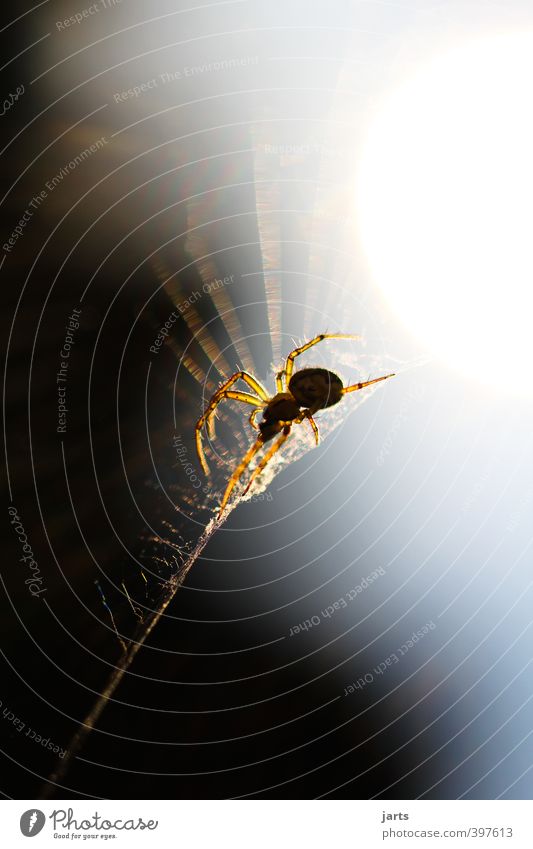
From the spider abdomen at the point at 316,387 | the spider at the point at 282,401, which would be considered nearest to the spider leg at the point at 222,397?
the spider at the point at 282,401

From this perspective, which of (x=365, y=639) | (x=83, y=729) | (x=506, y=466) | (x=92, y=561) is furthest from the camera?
(x=506, y=466)

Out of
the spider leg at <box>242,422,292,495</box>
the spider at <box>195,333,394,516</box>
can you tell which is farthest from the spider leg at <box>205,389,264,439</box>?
the spider leg at <box>242,422,292,495</box>

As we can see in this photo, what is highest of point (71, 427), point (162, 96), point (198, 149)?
point (162, 96)

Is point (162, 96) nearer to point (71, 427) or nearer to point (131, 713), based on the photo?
point (71, 427)

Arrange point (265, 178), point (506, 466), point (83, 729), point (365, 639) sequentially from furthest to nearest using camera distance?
point (506, 466) < point (365, 639) < point (265, 178) < point (83, 729)

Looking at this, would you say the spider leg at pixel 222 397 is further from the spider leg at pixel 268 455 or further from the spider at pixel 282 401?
the spider leg at pixel 268 455

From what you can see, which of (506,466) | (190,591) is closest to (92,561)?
(190,591)

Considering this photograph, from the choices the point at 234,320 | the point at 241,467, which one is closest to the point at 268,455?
the point at 241,467
